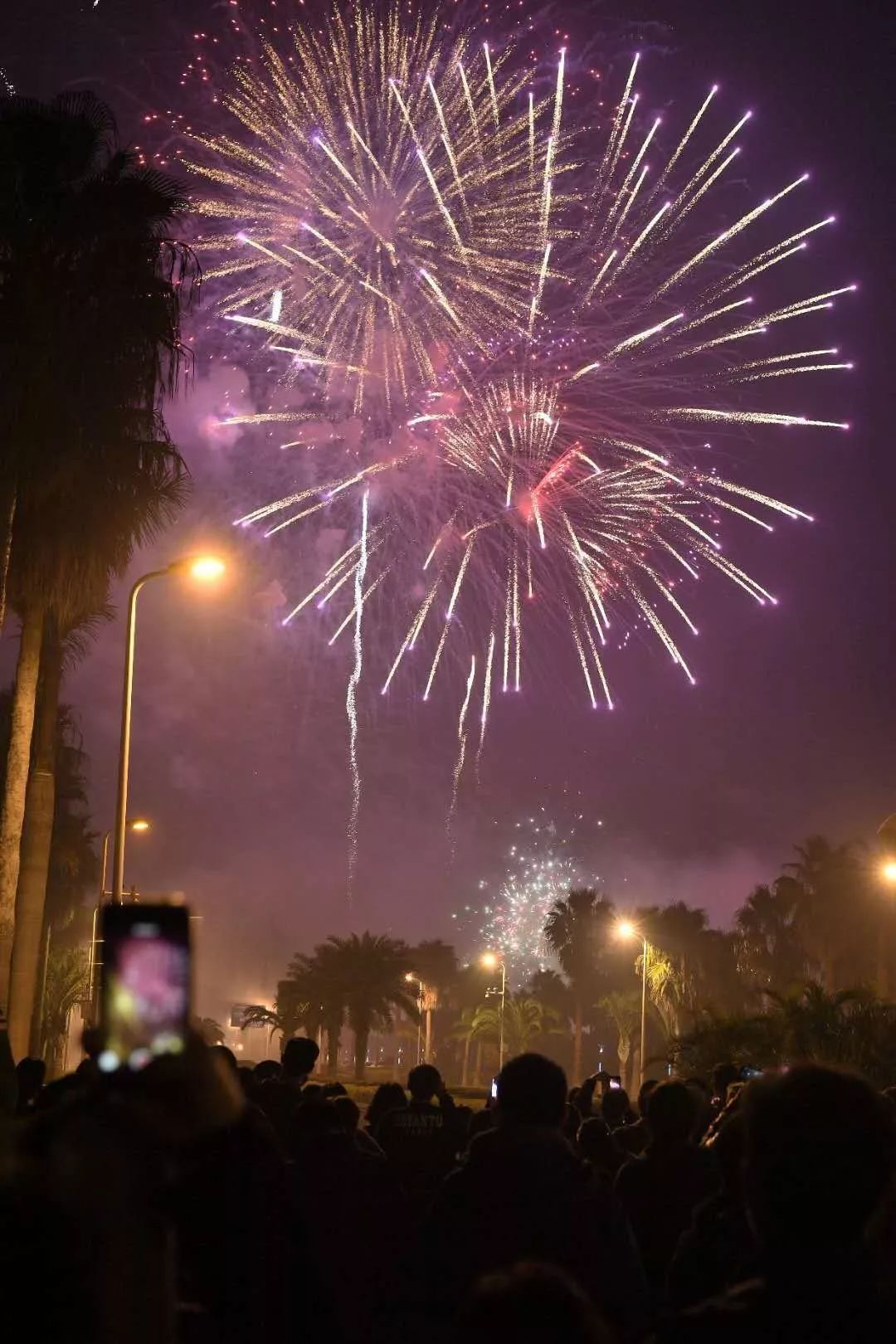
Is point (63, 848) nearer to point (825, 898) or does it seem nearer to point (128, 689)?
point (128, 689)

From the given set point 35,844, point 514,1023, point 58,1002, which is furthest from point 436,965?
point 35,844

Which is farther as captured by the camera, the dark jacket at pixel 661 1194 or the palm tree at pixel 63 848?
the palm tree at pixel 63 848

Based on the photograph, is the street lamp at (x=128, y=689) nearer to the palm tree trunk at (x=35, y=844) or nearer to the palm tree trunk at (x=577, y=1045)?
the palm tree trunk at (x=35, y=844)

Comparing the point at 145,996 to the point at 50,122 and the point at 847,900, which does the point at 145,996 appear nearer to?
the point at 50,122

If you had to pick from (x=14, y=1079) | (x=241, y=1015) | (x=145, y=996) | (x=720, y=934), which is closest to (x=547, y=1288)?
(x=145, y=996)

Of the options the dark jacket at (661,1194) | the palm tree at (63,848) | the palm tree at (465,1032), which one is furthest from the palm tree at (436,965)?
the dark jacket at (661,1194)
